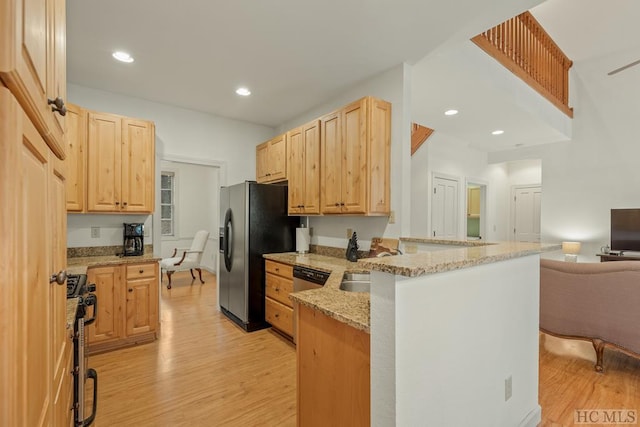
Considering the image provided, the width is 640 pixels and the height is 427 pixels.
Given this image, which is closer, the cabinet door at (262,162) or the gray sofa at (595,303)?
the gray sofa at (595,303)

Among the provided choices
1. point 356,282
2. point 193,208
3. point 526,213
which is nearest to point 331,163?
point 356,282

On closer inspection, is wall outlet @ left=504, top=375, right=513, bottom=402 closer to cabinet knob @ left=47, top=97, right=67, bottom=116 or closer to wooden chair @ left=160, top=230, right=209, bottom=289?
cabinet knob @ left=47, top=97, right=67, bottom=116

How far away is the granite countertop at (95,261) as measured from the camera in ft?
9.35

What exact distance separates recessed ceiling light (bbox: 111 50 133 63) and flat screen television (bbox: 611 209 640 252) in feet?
22.5

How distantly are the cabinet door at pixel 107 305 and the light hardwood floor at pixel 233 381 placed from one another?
0.21 m

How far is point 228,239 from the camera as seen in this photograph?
3.98m

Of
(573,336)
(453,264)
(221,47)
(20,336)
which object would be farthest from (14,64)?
(573,336)

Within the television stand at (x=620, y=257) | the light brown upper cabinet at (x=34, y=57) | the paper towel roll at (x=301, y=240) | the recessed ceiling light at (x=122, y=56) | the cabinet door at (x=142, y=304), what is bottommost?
the cabinet door at (x=142, y=304)

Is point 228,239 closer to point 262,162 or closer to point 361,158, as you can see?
point 262,162

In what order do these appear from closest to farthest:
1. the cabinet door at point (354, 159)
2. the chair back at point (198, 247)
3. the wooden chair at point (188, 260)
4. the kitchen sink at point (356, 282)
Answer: the kitchen sink at point (356, 282) < the cabinet door at point (354, 159) < the wooden chair at point (188, 260) < the chair back at point (198, 247)

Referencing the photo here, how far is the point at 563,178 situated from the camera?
5.40m

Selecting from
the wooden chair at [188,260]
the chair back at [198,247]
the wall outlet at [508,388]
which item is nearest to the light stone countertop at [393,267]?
the wall outlet at [508,388]

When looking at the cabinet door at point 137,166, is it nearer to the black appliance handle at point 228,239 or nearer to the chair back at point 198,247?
the black appliance handle at point 228,239

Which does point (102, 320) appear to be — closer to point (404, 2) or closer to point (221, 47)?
point (221, 47)
